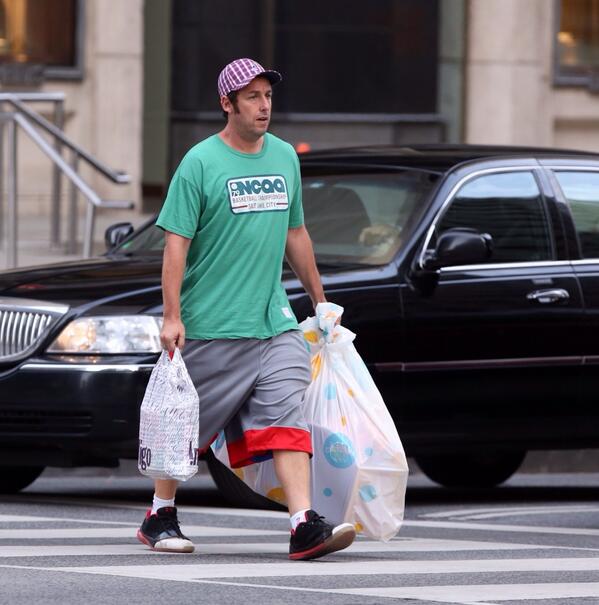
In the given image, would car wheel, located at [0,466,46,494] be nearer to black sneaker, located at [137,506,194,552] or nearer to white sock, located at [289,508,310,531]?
black sneaker, located at [137,506,194,552]

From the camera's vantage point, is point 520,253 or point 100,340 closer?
point 100,340

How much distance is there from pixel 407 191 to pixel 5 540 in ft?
Answer: 9.56

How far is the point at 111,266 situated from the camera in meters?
9.65

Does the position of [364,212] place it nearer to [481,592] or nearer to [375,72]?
[481,592]

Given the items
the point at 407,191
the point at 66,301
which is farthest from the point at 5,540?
the point at 407,191

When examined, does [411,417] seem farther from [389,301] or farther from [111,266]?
[111,266]

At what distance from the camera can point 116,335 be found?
9008 millimetres

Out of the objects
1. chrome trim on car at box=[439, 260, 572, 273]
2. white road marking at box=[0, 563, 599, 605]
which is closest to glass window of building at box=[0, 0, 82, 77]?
chrome trim on car at box=[439, 260, 572, 273]

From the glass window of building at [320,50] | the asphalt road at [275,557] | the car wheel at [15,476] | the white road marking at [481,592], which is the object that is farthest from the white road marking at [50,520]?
the glass window of building at [320,50]

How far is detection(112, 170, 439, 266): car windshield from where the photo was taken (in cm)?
A: 974

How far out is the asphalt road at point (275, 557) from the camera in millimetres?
6531

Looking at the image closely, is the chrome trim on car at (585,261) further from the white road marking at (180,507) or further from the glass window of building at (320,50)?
the glass window of building at (320,50)

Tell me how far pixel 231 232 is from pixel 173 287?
0.28 m

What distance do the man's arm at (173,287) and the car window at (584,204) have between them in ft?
11.1
